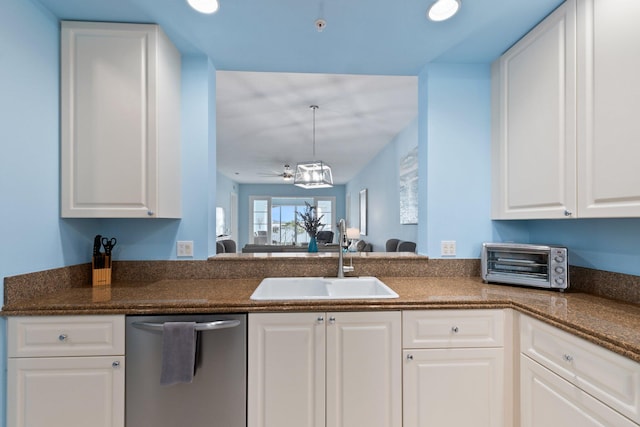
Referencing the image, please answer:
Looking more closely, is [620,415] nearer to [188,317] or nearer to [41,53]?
[188,317]

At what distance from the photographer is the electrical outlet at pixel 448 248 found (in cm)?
204

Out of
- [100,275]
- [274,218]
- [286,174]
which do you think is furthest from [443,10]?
[274,218]

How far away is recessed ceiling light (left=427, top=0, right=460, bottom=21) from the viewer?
146 cm

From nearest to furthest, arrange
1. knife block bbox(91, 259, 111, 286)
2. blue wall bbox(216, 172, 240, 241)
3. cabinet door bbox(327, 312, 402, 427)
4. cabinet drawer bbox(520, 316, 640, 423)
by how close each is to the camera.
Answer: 1. cabinet drawer bbox(520, 316, 640, 423)
2. cabinet door bbox(327, 312, 402, 427)
3. knife block bbox(91, 259, 111, 286)
4. blue wall bbox(216, 172, 240, 241)

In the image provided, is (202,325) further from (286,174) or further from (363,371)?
(286,174)

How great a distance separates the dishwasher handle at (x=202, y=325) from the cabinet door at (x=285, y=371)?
3.8 inches

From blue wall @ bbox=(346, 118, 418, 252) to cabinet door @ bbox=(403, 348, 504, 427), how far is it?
2335 millimetres

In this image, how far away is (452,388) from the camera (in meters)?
1.44

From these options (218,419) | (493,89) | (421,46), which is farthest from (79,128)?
(493,89)

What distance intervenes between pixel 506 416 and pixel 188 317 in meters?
1.55

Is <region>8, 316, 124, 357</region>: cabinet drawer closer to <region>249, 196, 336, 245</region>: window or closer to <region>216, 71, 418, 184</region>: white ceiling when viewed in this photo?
<region>216, 71, 418, 184</region>: white ceiling

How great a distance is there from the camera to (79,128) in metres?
1.63

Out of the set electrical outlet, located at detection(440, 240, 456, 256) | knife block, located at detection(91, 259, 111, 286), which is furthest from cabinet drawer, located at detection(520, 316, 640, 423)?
knife block, located at detection(91, 259, 111, 286)

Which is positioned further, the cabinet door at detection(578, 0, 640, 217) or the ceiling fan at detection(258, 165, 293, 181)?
the ceiling fan at detection(258, 165, 293, 181)
